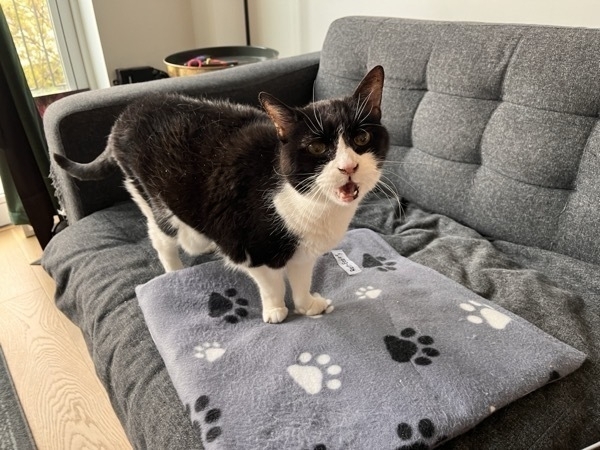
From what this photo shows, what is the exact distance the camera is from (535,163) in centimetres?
115

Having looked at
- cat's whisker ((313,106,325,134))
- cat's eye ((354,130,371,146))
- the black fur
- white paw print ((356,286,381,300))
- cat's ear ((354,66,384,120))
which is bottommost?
white paw print ((356,286,381,300))

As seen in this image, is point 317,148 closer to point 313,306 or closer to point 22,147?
point 313,306

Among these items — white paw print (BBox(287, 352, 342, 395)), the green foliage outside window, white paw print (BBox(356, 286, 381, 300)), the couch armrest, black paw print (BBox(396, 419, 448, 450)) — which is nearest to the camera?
black paw print (BBox(396, 419, 448, 450))

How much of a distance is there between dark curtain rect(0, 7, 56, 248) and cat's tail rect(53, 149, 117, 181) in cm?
80

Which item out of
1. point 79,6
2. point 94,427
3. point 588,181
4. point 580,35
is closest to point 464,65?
point 580,35

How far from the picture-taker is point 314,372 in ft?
2.70

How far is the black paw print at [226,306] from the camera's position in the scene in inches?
38.5

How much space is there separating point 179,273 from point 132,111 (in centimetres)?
42

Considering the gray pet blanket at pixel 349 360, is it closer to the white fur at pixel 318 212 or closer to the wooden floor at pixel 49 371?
the white fur at pixel 318 212

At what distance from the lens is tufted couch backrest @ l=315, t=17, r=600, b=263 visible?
1075 mm

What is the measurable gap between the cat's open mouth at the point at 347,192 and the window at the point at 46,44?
2143mm

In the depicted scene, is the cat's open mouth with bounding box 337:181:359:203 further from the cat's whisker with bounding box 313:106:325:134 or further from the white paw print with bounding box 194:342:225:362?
the white paw print with bounding box 194:342:225:362

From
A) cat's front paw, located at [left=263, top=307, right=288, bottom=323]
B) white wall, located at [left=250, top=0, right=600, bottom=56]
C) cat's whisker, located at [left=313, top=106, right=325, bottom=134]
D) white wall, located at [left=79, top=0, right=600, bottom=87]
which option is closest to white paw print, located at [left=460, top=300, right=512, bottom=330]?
cat's front paw, located at [left=263, top=307, right=288, bottom=323]

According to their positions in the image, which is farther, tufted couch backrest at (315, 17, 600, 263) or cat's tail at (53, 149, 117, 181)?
cat's tail at (53, 149, 117, 181)
